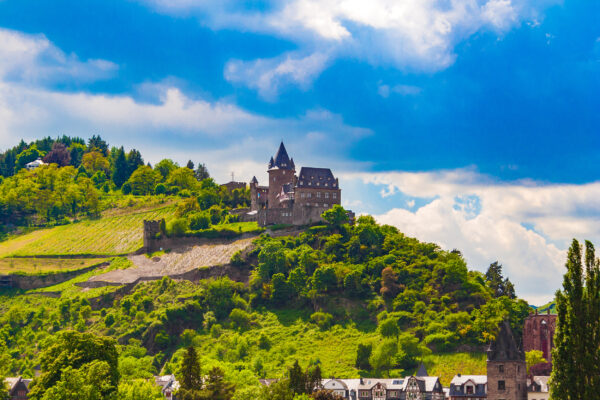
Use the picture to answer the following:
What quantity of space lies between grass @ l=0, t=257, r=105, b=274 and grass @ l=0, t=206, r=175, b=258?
7.97 ft

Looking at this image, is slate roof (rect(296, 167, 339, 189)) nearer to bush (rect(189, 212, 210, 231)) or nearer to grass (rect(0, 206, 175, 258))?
bush (rect(189, 212, 210, 231))

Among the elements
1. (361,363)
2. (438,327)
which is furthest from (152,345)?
(438,327)

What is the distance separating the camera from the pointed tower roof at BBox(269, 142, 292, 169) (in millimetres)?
153250

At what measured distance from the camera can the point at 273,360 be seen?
117 metres

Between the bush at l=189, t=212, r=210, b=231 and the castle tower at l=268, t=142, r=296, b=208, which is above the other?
the castle tower at l=268, t=142, r=296, b=208

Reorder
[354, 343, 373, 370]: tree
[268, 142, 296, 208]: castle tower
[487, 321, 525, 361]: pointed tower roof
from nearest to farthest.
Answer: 1. [487, 321, 525, 361]: pointed tower roof
2. [354, 343, 373, 370]: tree
3. [268, 142, 296, 208]: castle tower

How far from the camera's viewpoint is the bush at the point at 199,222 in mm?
155375

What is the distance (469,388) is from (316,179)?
2111 inches

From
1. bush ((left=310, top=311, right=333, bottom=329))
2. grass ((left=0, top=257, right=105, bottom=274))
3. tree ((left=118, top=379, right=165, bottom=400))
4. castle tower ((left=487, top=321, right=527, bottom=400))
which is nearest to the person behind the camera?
tree ((left=118, top=379, right=165, bottom=400))

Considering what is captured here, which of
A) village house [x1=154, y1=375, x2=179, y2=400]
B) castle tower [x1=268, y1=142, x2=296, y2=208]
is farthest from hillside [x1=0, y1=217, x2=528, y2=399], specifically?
castle tower [x1=268, y1=142, x2=296, y2=208]

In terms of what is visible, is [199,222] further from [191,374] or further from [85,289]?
[191,374]

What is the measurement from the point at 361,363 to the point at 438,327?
34.0 feet

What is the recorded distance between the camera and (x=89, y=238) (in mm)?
169500

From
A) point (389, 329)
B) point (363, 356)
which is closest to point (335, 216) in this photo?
point (389, 329)
